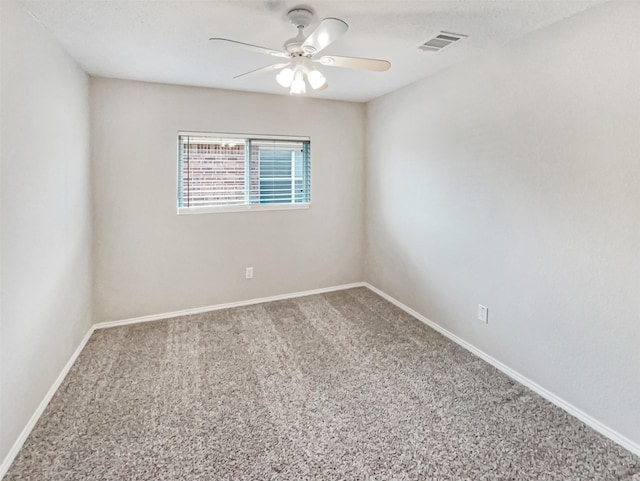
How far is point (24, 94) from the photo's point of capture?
75.3 inches

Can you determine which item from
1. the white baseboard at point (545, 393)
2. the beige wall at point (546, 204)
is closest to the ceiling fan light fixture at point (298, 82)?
the beige wall at point (546, 204)

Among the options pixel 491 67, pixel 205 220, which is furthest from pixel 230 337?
pixel 491 67

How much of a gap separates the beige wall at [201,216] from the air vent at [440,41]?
1718 millimetres

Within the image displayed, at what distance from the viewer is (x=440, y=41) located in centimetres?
239

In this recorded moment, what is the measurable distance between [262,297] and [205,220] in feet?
3.53

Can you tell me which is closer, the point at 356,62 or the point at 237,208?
the point at 356,62

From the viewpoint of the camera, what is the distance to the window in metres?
3.61

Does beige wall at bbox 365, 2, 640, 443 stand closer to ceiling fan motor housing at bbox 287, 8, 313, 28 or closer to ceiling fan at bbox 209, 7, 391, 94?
ceiling fan at bbox 209, 7, 391, 94

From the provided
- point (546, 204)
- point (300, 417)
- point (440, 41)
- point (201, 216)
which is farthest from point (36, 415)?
point (440, 41)

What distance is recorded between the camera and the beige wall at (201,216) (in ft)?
10.7

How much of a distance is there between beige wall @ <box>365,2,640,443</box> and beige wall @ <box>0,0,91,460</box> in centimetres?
290

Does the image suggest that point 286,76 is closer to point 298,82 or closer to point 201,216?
point 298,82

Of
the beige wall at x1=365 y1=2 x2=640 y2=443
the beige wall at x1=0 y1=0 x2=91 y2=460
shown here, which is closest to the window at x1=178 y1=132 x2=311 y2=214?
the beige wall at x1=0 y1=0 x2=91 y2=460

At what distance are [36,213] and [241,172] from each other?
2054 millimetres
